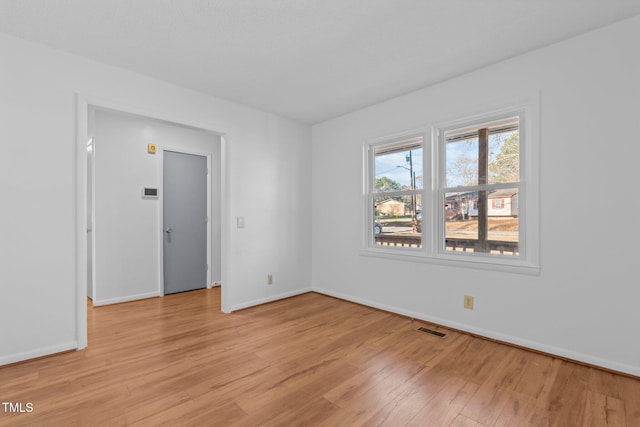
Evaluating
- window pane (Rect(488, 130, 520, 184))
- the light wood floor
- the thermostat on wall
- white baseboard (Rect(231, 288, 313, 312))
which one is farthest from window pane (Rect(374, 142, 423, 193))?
the thermostat on wall

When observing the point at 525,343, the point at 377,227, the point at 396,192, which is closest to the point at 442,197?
the point at 396,192

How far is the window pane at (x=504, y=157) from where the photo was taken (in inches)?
111

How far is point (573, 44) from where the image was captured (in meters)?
2.43

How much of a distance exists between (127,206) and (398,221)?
3.79 m

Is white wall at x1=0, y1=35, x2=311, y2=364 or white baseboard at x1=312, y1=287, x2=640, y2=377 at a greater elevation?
white wall at x1=0, y1=35, x2=311, y2=364

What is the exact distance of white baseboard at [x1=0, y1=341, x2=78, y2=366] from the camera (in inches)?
92.2

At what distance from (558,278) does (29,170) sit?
4499 mm

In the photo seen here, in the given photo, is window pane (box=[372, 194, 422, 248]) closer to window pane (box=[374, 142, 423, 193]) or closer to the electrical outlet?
window pane (box=[374, 142, 423, 193])

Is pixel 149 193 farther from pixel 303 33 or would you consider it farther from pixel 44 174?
pixel 303 33

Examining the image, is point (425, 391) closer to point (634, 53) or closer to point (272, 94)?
point (634, 53)

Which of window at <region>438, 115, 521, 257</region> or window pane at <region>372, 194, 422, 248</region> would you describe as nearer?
window at <region>438, 115, 521, 257</region>

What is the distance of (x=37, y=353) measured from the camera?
2449 mm

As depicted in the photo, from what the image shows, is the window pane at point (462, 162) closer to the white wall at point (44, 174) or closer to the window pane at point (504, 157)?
the window pane at point (504, 157)

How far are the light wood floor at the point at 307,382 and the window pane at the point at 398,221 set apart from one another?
1047mm
